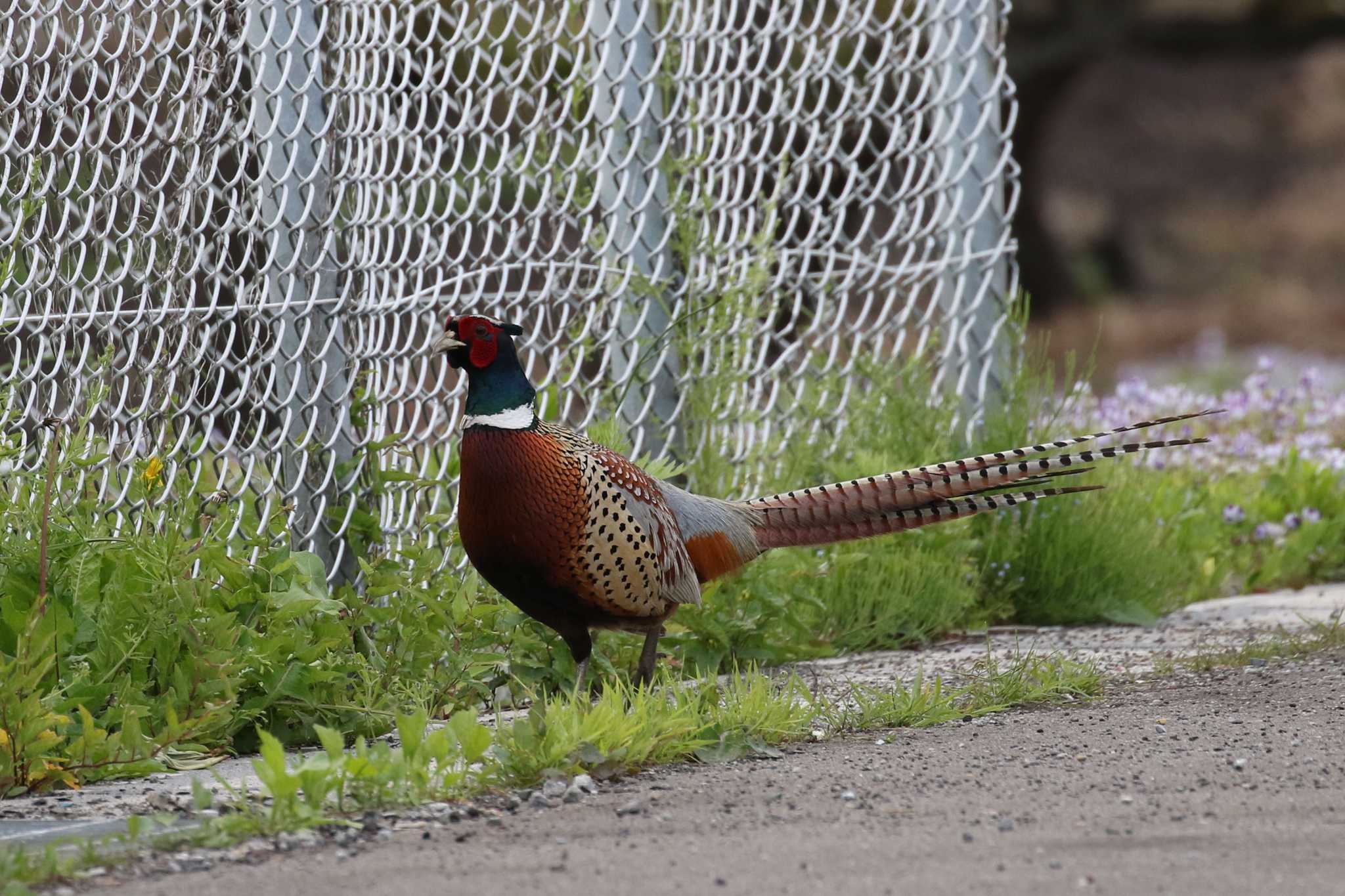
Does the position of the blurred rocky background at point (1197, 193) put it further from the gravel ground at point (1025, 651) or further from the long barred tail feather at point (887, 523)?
the long barred tail feather at point (887, 523)

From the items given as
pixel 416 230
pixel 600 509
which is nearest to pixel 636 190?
pixel 416 230

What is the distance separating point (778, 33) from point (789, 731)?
266 centimetres

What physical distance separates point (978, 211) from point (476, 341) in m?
2.37

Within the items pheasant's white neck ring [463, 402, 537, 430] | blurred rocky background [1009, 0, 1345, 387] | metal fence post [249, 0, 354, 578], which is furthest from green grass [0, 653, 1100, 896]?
blurred rocky background [1009, 0, 1345, 387]

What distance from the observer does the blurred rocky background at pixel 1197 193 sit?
50.4 ft

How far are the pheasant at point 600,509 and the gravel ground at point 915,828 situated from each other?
0.61 m

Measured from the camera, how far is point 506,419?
3.57 meters

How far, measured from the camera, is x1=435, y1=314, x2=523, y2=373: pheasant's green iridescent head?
3.60 m

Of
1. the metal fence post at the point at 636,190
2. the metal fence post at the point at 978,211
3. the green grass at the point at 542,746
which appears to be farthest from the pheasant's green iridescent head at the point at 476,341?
the metal fence post at the point at 978,211

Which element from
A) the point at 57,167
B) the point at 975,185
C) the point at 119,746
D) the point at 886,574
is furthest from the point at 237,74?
the point at 975,185

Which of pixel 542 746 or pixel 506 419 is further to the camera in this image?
pixel 506 419

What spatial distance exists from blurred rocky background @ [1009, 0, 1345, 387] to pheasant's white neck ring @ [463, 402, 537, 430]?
12013mm

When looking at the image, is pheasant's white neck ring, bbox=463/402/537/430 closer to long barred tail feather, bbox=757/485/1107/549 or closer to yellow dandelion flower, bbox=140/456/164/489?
yellow dandelion flower, bbox=140/456/164/489

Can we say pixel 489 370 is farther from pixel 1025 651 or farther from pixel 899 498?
pixel 1025 651
